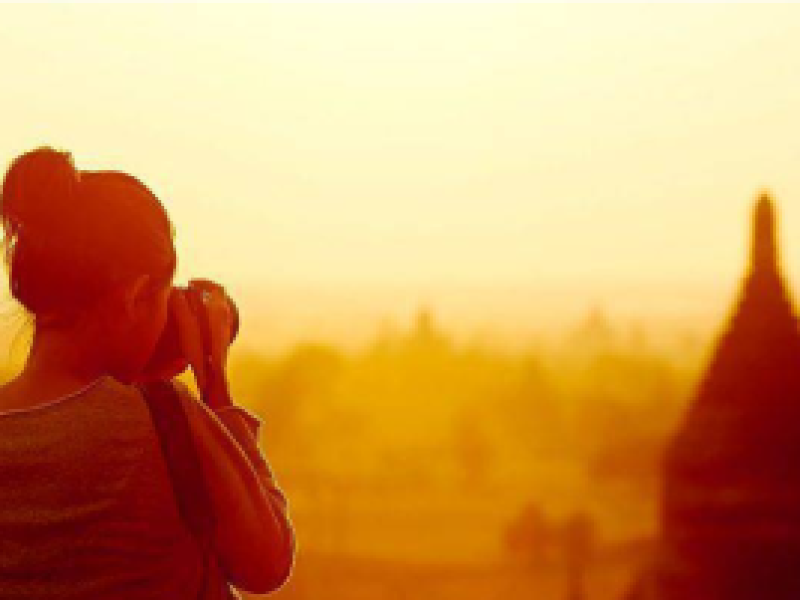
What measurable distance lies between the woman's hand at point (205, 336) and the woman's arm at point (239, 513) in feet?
0.26

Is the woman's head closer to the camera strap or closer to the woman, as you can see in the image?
the woman

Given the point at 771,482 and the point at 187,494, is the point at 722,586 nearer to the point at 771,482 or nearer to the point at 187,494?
the point at 771,482

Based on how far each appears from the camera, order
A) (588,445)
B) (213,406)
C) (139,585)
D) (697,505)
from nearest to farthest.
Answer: (139,585), (213,406), (697,505), (588,445)

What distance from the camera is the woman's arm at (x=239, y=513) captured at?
4.51ft

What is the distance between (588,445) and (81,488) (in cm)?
1981

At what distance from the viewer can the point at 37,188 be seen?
1.39 meters

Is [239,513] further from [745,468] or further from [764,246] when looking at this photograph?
[764,246]

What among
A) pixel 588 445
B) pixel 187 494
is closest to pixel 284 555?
pixel 187 494

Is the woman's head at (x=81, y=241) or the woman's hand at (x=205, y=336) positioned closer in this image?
the woman's head at (x=81, y=241)

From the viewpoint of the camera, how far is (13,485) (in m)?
1.38

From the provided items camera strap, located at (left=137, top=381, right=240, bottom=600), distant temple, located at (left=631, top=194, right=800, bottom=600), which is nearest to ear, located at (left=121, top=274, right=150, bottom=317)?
camera strap, located at (left=137, top=381, right=240, bottom=600)

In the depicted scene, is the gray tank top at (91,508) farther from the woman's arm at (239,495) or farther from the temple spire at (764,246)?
the temple spire at (764,246)

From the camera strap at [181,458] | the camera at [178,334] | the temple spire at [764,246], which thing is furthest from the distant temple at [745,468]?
the camera strap at [181,458]

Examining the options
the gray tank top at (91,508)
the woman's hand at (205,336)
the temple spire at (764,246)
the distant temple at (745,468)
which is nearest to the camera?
the gray tank top at (91,508)
